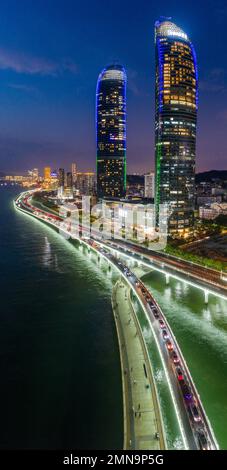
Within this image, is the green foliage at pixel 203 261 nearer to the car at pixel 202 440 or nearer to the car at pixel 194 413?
the car at pixel 194 413

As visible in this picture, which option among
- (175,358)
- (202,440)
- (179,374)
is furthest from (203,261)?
(202,440)

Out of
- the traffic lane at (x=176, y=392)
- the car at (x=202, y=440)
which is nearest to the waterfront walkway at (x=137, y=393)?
the traffic lane at (x=176, y=392)

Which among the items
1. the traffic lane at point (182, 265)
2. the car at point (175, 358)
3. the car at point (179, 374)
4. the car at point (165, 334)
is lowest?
the car at point (179, 374)

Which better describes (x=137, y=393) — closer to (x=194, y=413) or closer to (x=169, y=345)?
(x=169, y=345)

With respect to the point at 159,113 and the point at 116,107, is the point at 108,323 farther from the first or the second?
the point at 116,107

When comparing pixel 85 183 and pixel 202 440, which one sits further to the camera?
pixel 85 183

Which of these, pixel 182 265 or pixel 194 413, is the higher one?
pixel 182 265

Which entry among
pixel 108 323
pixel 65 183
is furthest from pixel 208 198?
pixel 65 183
